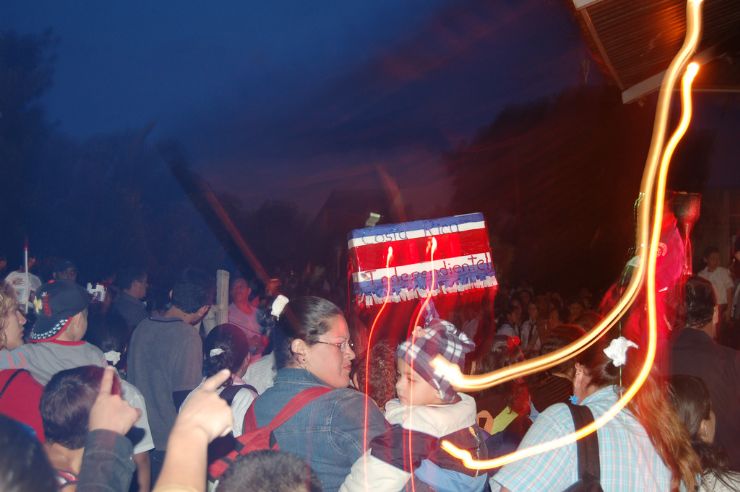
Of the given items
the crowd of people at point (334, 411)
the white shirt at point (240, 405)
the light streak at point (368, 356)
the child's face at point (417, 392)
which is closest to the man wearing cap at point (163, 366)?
the crowd of people at point (334, 411)

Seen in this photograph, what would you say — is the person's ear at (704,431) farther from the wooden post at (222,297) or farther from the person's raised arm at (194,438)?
the wooden post at (222,297)

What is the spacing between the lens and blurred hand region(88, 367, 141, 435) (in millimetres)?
2223

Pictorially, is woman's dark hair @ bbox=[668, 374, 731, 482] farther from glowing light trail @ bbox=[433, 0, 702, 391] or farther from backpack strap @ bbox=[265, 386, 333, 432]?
backpack strap @ bbox=[265, 386, 333, 432]

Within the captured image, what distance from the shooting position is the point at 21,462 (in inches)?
56.7

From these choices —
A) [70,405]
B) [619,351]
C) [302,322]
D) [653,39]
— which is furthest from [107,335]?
[653,39]

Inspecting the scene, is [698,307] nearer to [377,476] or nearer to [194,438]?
[377,476]

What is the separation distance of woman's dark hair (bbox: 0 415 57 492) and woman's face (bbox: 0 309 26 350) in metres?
2.75

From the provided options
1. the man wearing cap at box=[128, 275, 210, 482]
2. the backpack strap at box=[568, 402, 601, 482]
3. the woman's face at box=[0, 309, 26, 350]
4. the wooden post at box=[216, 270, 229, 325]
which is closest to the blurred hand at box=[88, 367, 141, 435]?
the backpack strap at box=[568, 402, 601, 482]

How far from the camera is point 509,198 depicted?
2527cm

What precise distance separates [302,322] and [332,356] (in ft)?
0.70

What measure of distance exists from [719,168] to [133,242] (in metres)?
25.2

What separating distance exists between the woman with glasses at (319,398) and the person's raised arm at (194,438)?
0.68 meters

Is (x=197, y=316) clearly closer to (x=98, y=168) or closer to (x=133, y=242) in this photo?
(x=133, y=242)

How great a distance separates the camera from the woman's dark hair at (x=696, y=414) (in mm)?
2934
